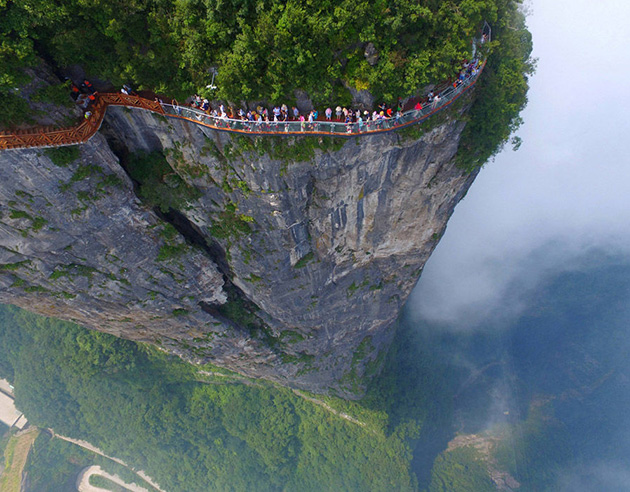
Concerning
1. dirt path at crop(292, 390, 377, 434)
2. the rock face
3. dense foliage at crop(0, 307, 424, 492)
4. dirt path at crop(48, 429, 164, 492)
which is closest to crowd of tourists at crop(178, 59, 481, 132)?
the rock face

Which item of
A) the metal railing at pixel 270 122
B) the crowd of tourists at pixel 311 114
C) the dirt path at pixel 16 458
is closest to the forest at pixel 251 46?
the crowd of tourists at pixel 311 114

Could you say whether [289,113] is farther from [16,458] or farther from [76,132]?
[16,458]

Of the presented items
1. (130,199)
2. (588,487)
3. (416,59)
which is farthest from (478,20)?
(588,487)

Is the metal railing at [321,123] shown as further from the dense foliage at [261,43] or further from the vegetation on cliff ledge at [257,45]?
the dense foliage at [261,43]

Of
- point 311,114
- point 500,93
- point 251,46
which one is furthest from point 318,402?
point 251,46

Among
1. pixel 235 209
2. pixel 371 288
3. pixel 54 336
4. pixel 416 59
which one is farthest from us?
pixel 54 336

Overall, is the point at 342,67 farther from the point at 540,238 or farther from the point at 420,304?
the point at 540,238
